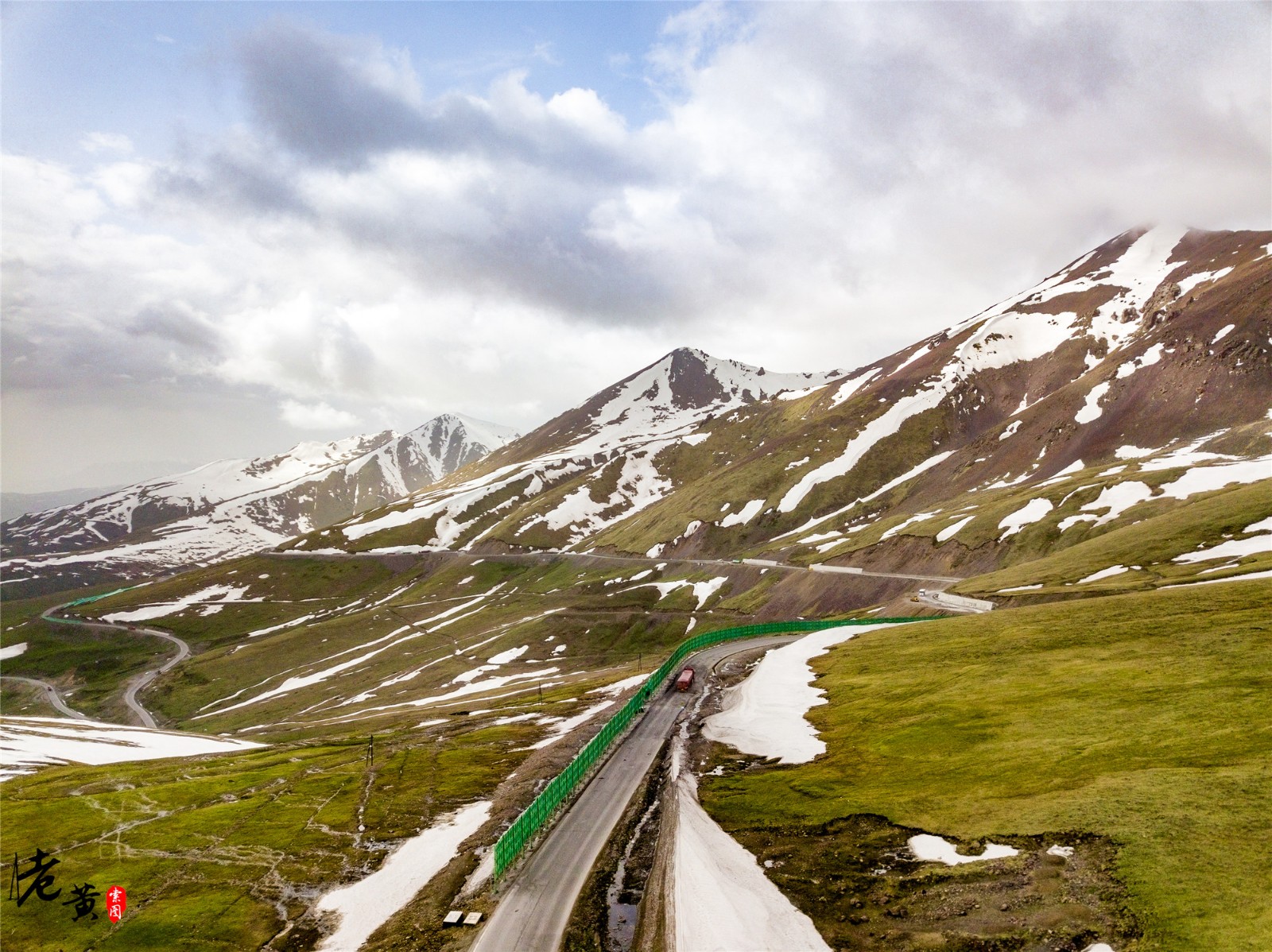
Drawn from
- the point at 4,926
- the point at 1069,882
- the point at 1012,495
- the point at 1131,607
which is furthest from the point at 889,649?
the point at 1012,495

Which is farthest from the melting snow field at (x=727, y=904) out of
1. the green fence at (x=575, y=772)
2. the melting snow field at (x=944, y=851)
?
the green fence at (x=575, y=772)

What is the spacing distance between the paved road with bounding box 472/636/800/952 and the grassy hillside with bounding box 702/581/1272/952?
7.56 metres

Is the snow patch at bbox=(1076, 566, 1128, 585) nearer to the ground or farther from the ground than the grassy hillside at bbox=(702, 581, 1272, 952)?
farther from the ground

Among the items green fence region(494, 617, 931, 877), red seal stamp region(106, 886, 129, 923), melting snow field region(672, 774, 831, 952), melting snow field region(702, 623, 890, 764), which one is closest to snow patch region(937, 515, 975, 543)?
green fence region(494, 617, 931, 877)

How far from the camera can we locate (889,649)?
7512 cm

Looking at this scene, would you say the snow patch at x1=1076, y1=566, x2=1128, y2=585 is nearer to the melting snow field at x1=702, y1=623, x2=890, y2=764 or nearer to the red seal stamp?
the melting snow field at x1=702, y1=623, x2=890, y2=764

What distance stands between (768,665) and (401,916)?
53.4 metres

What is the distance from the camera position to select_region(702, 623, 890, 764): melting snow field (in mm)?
54128

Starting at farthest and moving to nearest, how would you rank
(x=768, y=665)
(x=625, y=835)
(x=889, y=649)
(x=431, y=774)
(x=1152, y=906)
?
(x=768, y=665), (x=889, y=649), (x=431, y=774), (x=625, y=835), (x=1152, y=906)

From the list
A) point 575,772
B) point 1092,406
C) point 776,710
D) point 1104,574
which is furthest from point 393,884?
point 1092,406

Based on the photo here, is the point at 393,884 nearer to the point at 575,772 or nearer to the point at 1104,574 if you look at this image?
the point at 575,772

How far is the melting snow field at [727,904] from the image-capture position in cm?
2889

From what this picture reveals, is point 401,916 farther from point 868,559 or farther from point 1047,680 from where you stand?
point 868,559

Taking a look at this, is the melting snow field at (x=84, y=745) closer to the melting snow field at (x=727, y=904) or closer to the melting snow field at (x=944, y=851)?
the melting snow field at (x=727, y=904)
